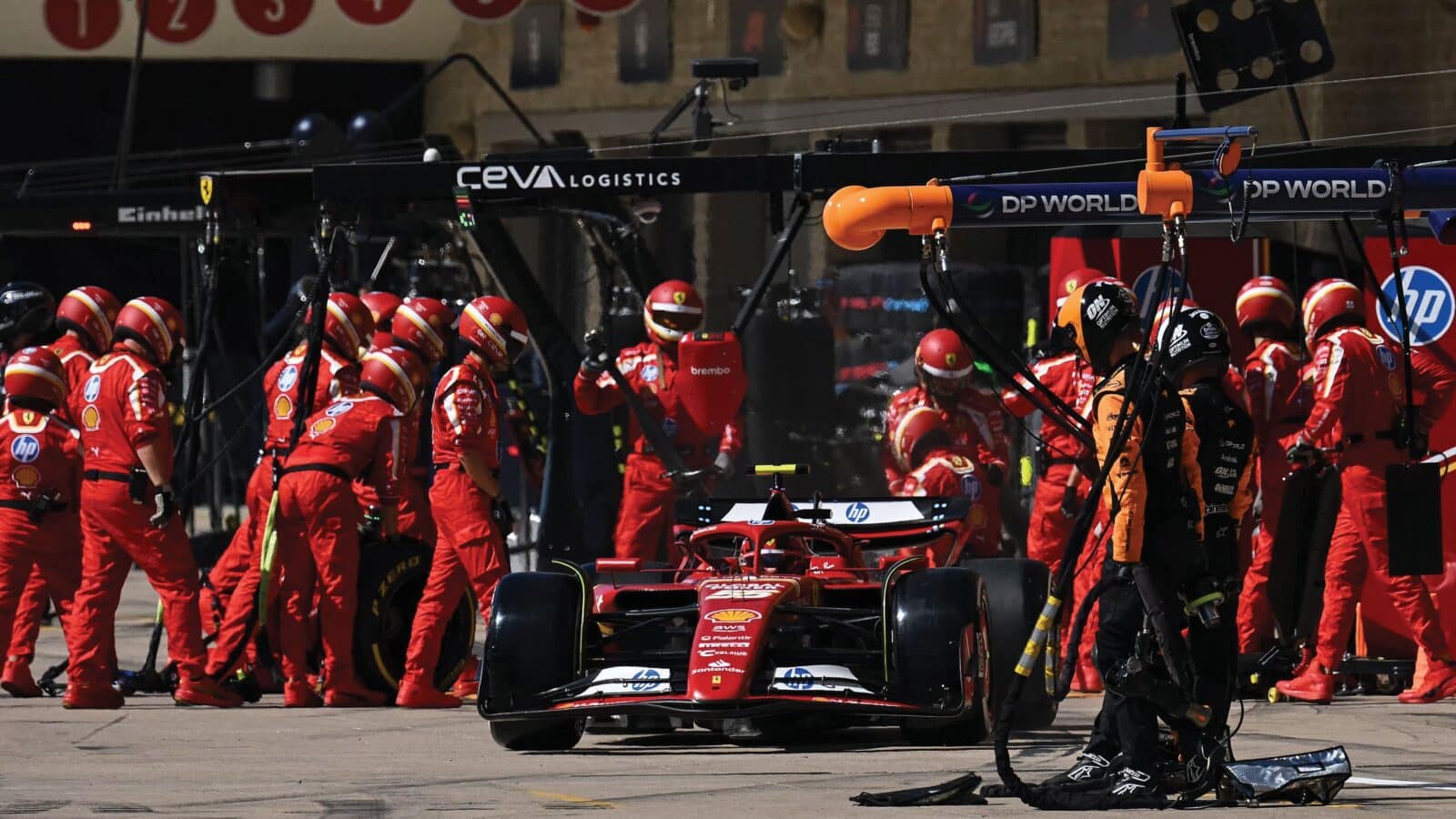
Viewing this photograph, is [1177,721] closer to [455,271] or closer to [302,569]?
[302,569]

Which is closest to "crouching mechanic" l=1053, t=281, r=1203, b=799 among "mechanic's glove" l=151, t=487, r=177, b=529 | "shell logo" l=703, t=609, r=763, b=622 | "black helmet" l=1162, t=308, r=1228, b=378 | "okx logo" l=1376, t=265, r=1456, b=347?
"black helmet" l=1162, t=308, r=1228, b=378

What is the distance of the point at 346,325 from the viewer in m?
13.1

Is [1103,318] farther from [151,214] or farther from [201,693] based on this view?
[151,214]

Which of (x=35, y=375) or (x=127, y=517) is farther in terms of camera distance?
(x=35, y=375)

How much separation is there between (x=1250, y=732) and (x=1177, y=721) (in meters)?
2.38

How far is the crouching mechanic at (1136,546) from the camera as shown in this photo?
27.0 feet

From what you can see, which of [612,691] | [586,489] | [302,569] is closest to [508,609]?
[612,691]

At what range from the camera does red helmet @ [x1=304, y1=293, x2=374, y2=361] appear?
13078 millimetres

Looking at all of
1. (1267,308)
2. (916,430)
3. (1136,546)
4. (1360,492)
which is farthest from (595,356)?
(1136,546)

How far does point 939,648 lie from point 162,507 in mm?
4333

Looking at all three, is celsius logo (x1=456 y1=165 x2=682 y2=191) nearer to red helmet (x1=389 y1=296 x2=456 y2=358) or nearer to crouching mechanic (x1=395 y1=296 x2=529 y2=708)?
red helmet (x1=389 y1=296 x2=456 y2=358)

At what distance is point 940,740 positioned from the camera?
33.2 feet

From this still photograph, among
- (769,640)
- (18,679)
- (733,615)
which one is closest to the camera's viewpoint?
(733,615)

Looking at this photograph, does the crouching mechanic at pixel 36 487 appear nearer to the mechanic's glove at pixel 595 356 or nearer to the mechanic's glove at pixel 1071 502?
the mechanic's glove at pixel 595 356
